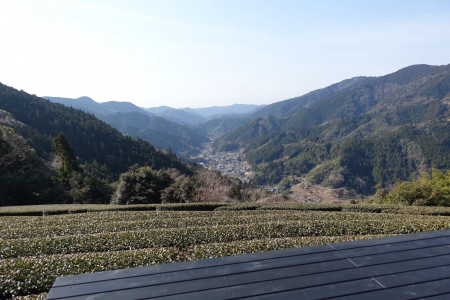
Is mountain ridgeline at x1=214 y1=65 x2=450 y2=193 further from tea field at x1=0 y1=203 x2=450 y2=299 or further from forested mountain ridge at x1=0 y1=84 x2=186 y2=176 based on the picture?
tea field at x1=0 y1=203 x2=450 y2=299

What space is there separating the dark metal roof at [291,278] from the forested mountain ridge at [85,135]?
5212 centimetres

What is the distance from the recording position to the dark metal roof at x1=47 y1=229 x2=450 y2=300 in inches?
102

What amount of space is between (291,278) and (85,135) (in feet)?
218

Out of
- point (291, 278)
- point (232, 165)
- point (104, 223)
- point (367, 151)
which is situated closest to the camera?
point (291, 278)

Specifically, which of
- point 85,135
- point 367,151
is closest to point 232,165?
point 367,151

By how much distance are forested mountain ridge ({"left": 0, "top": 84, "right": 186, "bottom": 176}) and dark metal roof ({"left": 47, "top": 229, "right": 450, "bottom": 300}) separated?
5212cm

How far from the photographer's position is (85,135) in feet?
197

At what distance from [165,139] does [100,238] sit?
19482 centimetres

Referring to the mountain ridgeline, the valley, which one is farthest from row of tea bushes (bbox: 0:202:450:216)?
the valley

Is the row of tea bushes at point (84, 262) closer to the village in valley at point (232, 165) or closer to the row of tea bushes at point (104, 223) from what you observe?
the row of tea bushes at point (104, 223)

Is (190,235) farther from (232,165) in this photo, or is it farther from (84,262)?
(232,165)

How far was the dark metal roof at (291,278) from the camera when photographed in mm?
2586

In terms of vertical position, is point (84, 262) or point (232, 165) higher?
point (84, 262)

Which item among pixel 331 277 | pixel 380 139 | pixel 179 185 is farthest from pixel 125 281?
pixel 380 139
